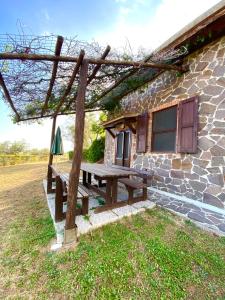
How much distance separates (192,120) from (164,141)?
1199 millimetres

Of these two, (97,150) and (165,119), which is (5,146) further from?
(165,119)

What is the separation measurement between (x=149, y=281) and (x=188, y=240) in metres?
1.03

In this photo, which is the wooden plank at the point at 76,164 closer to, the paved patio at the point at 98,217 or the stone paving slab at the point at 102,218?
the paved patio at the point at 98,217

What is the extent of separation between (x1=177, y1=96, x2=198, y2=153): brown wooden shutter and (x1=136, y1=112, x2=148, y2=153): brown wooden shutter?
4.45 ft

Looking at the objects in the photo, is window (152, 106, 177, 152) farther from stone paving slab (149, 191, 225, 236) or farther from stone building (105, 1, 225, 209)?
stone paving slab (149, 191, 225, 236)

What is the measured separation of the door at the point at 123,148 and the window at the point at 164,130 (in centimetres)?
156

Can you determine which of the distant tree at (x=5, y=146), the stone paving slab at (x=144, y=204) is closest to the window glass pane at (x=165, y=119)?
the stone paving slab at (x=144, y=204)

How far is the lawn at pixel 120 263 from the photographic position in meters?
1.96

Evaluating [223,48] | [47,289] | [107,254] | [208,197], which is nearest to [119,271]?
[107,254]

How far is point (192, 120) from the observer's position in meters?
4.20

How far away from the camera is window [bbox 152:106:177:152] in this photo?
195 inches

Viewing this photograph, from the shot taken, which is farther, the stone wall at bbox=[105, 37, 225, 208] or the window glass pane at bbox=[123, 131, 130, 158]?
the window glass pane at bbox=[123, 131, 130, 158]

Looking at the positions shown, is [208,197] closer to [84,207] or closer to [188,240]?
[188,240]

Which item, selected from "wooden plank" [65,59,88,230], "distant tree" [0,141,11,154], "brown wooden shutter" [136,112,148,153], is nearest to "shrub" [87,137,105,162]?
"brown wooden shutter" [136,112,148,153]
